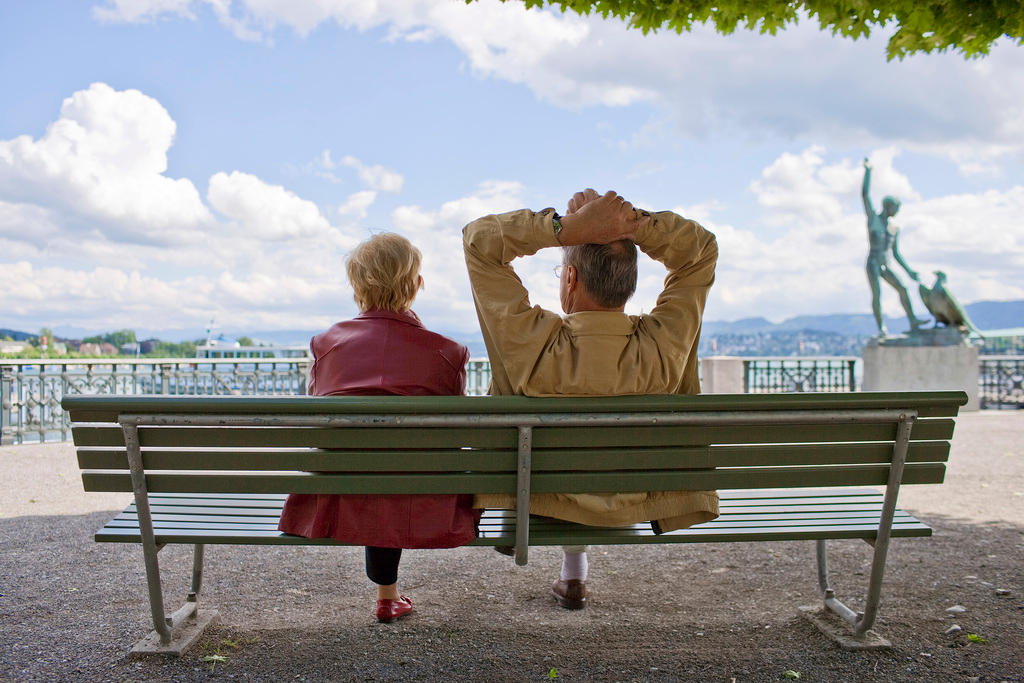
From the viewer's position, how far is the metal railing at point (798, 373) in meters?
17.0

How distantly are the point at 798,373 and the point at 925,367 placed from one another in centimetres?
245

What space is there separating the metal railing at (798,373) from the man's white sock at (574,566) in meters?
13.6

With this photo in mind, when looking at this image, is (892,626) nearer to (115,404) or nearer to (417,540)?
(417,540)

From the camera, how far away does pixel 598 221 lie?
9.25ft

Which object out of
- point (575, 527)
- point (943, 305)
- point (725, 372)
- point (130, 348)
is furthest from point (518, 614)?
point (943, 305)

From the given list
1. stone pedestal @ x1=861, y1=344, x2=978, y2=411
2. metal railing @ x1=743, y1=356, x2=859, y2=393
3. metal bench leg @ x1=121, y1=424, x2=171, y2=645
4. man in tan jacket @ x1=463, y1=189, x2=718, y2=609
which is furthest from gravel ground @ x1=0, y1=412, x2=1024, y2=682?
stone pedestal @ x1=861, y1=344, x2=978, y2=411

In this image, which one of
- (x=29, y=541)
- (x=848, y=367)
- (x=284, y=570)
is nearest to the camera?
(x=284, y=570)

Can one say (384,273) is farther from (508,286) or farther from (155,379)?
(155,379)

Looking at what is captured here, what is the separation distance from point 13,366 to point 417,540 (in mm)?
10763

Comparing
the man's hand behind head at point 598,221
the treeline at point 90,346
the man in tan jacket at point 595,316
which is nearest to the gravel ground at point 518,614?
the man in tan jacket at point 595,316

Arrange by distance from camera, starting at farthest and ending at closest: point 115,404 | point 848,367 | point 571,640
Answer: point 848,367, point 571,640, point 115,404

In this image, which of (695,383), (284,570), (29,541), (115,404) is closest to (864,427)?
(695,383)

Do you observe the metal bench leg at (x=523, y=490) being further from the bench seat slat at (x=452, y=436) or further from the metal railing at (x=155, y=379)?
the metal railing at (x=155, y=379)

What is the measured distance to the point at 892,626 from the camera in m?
3.57
